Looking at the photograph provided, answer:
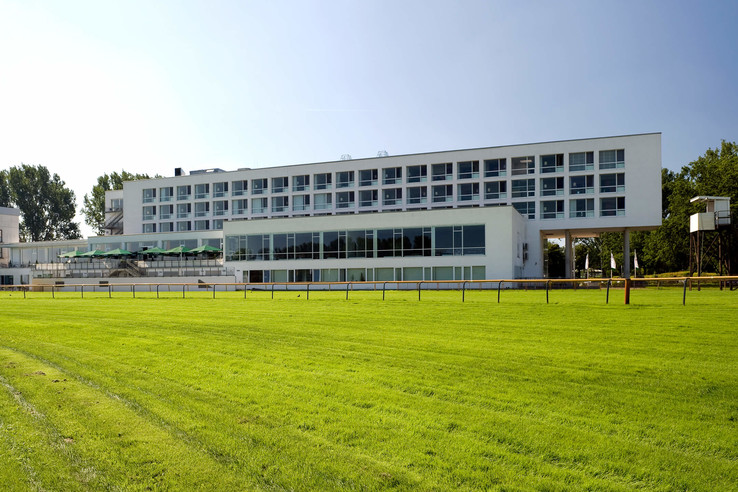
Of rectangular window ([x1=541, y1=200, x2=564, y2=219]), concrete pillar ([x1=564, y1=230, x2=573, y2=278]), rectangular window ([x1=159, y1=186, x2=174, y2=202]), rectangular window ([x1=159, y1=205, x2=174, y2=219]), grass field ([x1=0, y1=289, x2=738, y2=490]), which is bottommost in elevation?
grass field ([x1=0, y1=289, x2=738, y2=490])

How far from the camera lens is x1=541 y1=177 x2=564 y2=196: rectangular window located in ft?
181

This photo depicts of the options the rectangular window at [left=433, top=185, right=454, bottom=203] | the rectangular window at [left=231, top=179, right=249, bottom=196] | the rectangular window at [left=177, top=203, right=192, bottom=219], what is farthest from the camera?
the rectangular window at [left=177, top=203, right=192, bottom=219]

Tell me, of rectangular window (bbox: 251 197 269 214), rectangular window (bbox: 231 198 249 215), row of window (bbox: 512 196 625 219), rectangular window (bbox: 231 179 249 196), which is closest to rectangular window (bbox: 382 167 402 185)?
row of window (bbox: 512 196 625 219)

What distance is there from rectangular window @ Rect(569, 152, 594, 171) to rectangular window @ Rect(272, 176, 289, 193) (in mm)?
33020

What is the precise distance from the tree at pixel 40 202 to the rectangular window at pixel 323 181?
208ft

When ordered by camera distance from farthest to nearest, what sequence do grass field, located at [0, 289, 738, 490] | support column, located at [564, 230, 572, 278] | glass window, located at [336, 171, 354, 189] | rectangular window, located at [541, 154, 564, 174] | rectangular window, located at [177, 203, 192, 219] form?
1. rectangular window, located at [177, 203, 192, 219]
2. glass window, located at [336, 171, 354, 189]
3. rectangular window, located at [541, 154, 564, 174]
4. support column, located at [564, 230, 572, 278]
5. grass field, located at [0, 289, 738, 490]

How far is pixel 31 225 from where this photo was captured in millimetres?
100438

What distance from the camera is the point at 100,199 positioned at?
9688 centimetres

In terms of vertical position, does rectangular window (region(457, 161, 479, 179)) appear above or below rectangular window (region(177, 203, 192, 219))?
above

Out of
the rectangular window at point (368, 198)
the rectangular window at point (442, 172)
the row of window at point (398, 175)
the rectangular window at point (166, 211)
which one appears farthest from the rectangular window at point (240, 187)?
the rectangular window at point (442, 172)

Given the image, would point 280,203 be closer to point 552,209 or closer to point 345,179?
point 345,179

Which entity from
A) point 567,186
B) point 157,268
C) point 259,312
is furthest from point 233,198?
point 259,312

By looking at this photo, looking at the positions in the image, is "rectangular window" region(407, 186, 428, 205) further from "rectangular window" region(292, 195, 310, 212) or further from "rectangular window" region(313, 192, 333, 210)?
"rectangular window" region(292, 195, 310, 212)

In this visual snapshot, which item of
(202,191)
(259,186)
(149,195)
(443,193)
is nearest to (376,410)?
(443,193)
